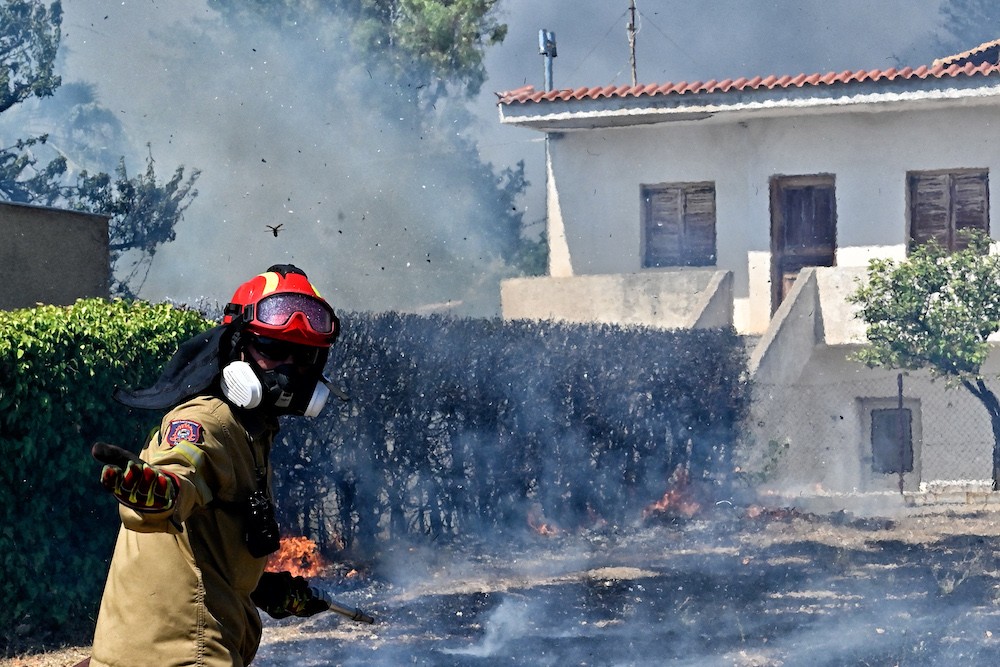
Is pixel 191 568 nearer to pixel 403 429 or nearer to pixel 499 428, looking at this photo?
pixel 403 429

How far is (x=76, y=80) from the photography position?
51500mm

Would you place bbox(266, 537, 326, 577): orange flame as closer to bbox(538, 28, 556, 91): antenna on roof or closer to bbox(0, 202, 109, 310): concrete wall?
bbox(0, 202, 109, 310): concrete wall

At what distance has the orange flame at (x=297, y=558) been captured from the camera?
1061cm

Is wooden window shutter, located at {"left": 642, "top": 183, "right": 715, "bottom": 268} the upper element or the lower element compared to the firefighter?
upper

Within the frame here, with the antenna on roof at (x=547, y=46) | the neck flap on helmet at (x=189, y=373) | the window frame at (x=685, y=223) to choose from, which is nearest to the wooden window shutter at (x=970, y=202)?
the window frame at (x=685, y=223)

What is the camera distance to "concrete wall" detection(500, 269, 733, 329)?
20.2 meters

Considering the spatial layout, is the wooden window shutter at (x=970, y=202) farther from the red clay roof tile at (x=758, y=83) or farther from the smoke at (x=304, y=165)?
the smoke at (x=304, y=165)

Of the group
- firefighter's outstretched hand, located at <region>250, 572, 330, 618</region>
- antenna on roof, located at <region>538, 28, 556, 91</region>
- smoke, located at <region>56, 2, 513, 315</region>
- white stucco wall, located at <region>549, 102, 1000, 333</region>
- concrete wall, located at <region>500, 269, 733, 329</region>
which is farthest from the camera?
smoke, located at <region>56, 2, 513, 315</region>

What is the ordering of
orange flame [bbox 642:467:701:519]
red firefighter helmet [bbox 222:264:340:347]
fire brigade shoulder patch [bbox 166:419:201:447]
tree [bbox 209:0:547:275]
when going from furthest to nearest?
tree [bbox 209:0:547:275], orange flame [bbox 642:467:701:519], red firefighter helmet [bbox 222:264:340:347], fire brigade shoulder patch [bbox 166:419:201:447]

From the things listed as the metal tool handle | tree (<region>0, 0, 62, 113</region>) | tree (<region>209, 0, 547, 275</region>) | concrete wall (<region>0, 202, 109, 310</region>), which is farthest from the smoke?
the metal tool handle

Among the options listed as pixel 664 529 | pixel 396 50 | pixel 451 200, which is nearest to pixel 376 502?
pixel 664 529

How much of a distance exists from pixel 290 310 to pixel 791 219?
18.7 metres

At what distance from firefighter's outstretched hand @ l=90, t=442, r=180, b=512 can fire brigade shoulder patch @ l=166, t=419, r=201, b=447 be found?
0.73ft

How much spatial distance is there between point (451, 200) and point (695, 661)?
4047 cm
